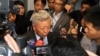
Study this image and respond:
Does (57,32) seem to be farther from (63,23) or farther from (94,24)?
(94,24)

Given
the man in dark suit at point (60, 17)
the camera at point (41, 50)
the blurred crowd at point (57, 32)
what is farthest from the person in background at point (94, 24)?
the man in dark suit at point (60, 17)

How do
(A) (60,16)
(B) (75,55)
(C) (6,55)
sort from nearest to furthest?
1. (B) (75,55)
2. (C) (6,55)
3. (A) (60,16)

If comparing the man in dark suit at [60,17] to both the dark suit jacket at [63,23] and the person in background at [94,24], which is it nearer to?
the dark suit jacket at [63,23]

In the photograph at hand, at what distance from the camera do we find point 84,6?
303 cm

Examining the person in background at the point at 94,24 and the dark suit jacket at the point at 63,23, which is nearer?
the person in background at the point at 94,24

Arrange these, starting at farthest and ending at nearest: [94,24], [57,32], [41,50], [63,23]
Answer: [63,23], [57,32], [94,24], [41,50]

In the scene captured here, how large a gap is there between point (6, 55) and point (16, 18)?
6.40 feet

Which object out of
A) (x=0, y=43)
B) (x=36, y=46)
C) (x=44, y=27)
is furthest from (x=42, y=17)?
(x=0, y=43)

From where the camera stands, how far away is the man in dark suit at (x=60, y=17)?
9.15 feet

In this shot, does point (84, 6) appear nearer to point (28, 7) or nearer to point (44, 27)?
point (44, 27)

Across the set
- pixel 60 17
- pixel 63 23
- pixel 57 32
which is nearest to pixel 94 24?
pixel 57 32

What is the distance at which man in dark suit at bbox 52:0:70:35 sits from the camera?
9.15 ft

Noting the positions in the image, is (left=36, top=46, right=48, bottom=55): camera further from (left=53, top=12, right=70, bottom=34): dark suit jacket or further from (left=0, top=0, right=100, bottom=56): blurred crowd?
(left=53, top=12, right=70, bottom=34): dark suit jacket

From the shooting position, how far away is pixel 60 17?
2.90 m
